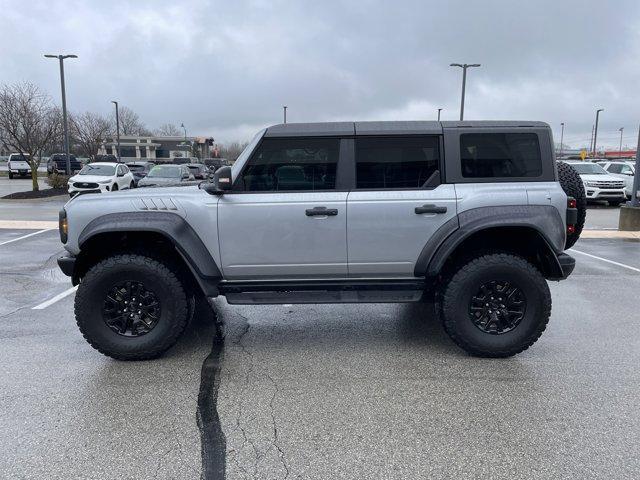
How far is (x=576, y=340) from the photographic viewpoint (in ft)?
16.1

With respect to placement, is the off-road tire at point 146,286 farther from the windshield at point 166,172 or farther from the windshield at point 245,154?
the windshield at point 166,172

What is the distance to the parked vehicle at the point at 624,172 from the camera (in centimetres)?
2000

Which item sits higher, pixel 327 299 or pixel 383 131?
pixel 383 131

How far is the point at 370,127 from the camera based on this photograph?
4.46m

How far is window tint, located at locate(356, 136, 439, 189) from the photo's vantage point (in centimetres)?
440

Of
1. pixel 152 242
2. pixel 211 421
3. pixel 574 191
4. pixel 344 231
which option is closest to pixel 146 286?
pixel 152 242

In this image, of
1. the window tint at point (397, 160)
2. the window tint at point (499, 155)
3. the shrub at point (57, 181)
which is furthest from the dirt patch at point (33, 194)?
the window tint at point (499, 155)

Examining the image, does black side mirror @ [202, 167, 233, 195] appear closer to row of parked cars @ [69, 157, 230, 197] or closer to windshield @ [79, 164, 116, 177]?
row of parked cars @ [69, 157, 230, 197]

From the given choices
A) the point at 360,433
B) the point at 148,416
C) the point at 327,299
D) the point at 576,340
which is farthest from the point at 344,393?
the point at 576,340

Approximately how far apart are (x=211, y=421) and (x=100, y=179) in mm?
19291

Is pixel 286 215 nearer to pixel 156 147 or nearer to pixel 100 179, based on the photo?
pixel 100 179

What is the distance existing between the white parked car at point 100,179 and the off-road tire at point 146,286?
16548 millimetres

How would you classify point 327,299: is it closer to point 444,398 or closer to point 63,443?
→ point 444,398

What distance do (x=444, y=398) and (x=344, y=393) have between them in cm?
73
